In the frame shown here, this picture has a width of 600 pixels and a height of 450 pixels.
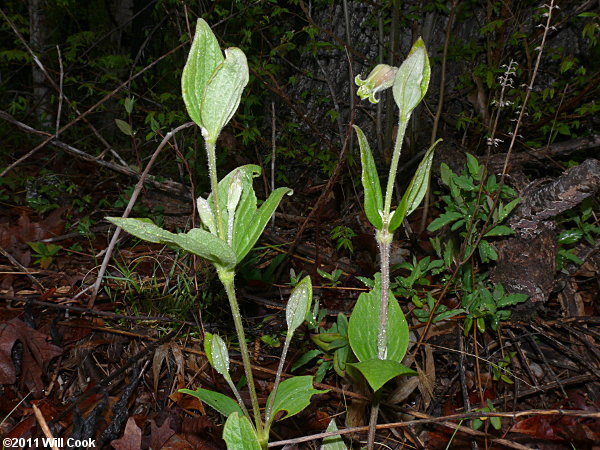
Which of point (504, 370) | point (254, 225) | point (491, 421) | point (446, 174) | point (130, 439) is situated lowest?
point (130, 439)

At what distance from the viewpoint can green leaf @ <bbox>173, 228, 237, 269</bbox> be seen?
940 mm

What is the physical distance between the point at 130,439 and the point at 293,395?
655 millimetres

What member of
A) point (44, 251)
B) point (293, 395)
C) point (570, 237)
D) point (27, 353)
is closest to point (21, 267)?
point (44, 251)

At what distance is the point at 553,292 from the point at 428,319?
790mm

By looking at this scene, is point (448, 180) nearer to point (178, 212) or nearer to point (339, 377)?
point (339, 377)

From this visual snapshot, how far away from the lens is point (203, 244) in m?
0.96

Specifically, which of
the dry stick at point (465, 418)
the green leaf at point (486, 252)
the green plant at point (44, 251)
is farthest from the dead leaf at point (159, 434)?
the green leaf at point (486, 252)

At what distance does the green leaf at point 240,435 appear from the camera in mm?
1036

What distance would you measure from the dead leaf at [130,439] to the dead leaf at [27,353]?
454 millimetres

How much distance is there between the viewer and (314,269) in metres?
2.54

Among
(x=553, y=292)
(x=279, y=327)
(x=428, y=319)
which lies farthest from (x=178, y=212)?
(x=553, y=292)

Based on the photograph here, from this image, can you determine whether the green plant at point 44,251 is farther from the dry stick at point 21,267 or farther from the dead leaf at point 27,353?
the dead leaf at point 27,353

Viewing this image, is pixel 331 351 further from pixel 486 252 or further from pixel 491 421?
pixel 486 252

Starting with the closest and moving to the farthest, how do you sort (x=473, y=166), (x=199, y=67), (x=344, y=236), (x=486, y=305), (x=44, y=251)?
(x=199, y=67) < (x=486, y=305) < (x=473, y=166) < (x=44, y=251) < (x=344, y=236)
